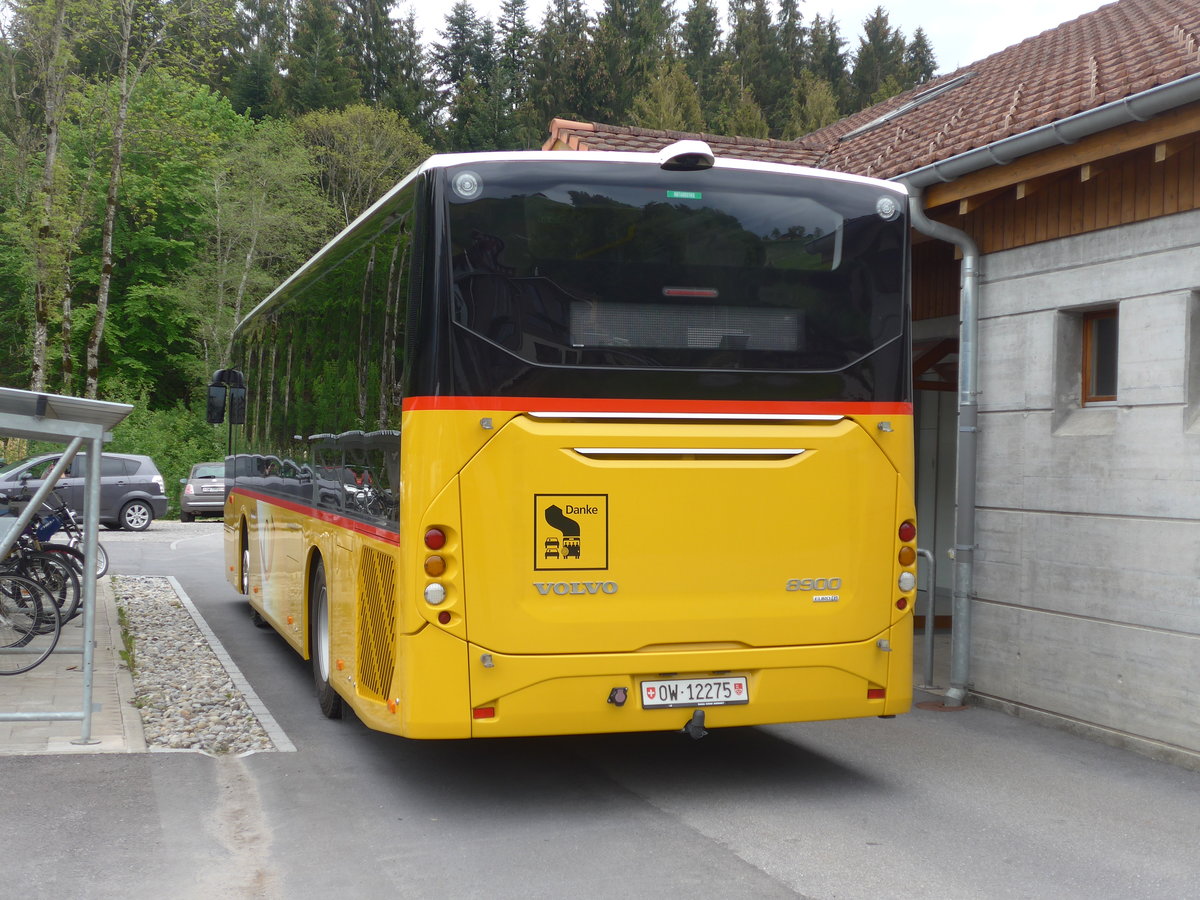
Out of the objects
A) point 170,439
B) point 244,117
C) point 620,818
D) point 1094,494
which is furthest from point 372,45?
point 620,818

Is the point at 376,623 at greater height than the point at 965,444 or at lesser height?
lesser

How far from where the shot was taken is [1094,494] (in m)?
8.48

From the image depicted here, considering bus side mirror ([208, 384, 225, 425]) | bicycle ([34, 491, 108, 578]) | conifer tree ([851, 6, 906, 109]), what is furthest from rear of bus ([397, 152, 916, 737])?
conifer tree ([851, 6, 906, 109])

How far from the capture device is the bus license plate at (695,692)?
6.35 meters

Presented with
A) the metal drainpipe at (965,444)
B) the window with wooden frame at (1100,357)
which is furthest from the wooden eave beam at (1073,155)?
the window with wooden frame at (1100,357)

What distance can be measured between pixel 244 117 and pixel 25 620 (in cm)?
4840

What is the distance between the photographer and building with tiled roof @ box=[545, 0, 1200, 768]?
25.5ft

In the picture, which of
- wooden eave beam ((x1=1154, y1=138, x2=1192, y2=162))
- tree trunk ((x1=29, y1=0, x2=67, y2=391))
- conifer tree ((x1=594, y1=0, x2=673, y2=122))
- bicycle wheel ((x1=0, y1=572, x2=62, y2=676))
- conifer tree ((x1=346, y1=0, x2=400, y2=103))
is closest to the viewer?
wooden eave beam ((x1=1154, y1=138, x2=1192, y2=162))

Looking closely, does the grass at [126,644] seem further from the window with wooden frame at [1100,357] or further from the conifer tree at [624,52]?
the conifer tree at [624,52]

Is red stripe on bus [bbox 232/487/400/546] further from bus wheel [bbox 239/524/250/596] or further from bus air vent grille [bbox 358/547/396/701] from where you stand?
bus wheel [bbox 239/524/250/596]

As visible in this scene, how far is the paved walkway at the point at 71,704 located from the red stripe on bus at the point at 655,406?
3102 mm

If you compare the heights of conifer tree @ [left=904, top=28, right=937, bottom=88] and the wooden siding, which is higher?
conifer tree @ [left=904, top=28, right=937, bottom=88]

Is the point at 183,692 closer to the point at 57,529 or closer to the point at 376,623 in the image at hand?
the point at 376,623

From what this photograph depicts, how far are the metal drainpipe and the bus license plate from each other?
11.9 ft
